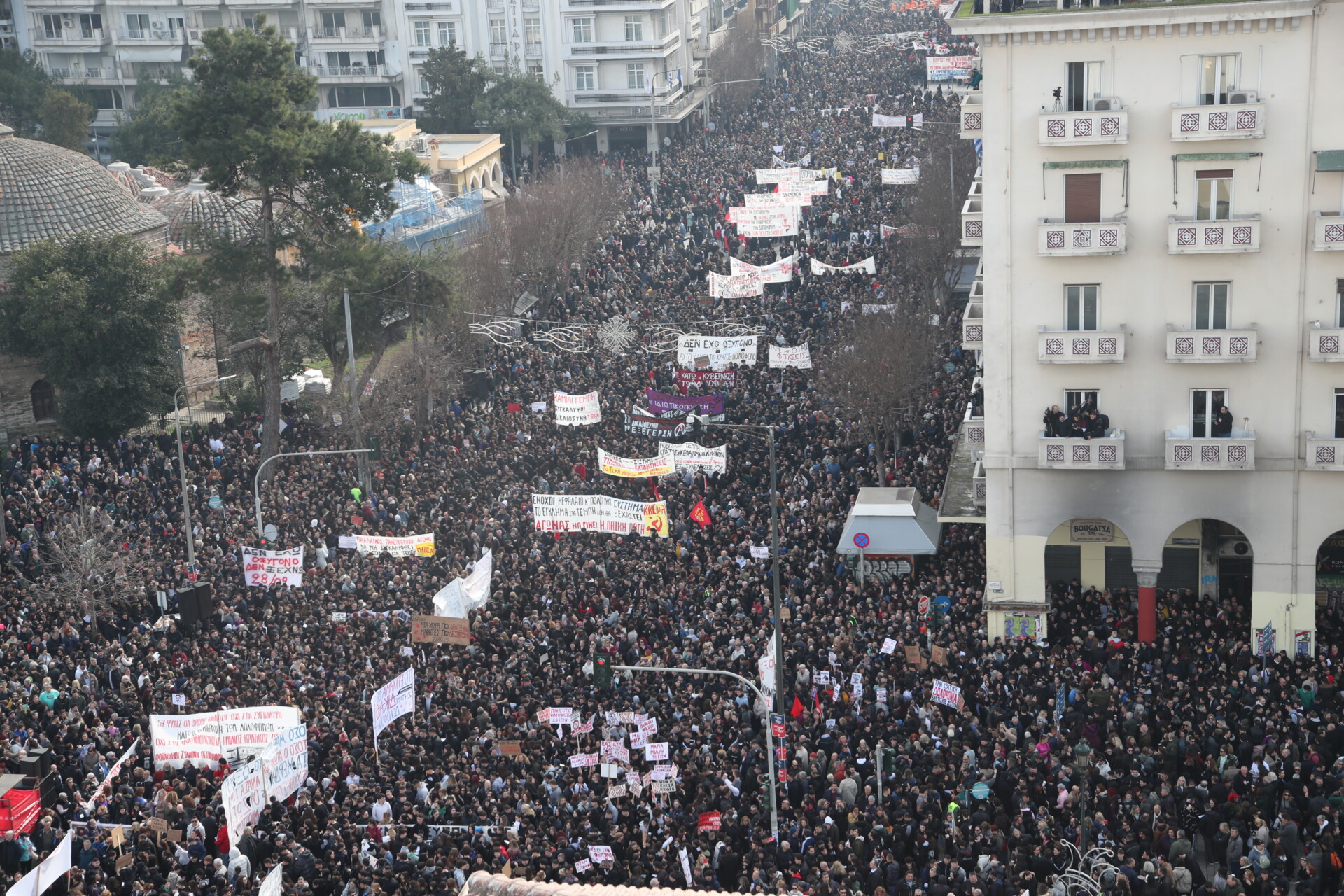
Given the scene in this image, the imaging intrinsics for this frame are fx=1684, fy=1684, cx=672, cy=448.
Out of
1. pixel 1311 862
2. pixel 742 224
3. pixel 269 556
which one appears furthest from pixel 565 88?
pixel 1311 862

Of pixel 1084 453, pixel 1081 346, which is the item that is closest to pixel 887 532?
pixel 1084 453

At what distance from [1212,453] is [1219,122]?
6461 mm

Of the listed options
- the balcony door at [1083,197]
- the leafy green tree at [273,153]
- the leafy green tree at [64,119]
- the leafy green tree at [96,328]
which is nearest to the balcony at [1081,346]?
the balcony door at [1083,197]

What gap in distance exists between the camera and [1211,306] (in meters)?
33.6

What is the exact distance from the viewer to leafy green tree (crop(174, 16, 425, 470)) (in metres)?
47.3

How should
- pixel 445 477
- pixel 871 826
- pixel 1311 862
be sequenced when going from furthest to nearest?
pixel 445 477
pixel 871 826
pixel 1311 862

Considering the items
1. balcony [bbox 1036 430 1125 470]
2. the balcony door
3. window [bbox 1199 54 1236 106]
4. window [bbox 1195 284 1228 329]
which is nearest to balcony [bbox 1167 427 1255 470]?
balcony [bbox 1036 430 1125 470]

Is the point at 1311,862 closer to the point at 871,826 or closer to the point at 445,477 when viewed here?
the point at 871,826

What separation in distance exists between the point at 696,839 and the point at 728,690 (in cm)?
521

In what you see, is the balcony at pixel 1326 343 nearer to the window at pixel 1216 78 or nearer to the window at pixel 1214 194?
the window at pixel 1214 194

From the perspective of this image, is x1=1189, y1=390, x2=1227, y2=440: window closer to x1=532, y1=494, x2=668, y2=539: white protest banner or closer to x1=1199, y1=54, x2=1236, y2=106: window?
x1=1199, y1=54, x2=1236, y2=106: window

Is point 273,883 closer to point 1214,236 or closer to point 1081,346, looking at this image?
point 1081,346

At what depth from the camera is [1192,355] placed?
110 feet

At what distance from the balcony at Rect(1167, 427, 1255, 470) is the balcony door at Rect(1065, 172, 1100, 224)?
471cm
